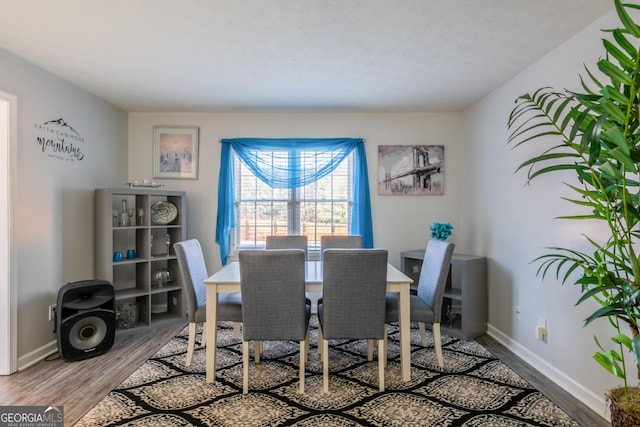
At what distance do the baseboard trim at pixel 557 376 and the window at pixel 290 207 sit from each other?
206cm

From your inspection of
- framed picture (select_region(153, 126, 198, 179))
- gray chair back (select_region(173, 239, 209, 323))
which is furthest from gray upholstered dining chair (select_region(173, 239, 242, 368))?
framed picture (select_region(153, 126, 198, 179))

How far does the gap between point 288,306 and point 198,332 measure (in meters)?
1.63

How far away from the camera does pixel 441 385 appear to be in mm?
2426

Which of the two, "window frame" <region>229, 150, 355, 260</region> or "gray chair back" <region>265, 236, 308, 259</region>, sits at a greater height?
"window frame" <region>229, 150, 355, 260</region>

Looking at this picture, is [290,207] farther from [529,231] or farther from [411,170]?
[529,231]

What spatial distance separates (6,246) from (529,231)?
4.12m

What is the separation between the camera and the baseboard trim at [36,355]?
2.72 metres

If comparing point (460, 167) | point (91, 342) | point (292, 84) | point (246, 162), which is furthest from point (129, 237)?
point (460, 167)

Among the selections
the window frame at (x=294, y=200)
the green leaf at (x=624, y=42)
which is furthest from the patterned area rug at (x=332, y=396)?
the green leaf at (x=624, y=42)

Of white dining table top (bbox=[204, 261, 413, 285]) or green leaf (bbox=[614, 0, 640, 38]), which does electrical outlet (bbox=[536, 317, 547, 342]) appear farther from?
green leaf (bbox=[614, 0, 640, 38])

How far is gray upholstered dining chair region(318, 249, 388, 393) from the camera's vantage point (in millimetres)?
2289

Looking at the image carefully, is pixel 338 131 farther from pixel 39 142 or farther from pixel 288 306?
pixel 39 142

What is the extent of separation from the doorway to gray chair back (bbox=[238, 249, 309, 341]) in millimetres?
1852

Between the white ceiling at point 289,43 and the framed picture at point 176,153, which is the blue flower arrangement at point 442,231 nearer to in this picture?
the white ceiling at point 289,43
